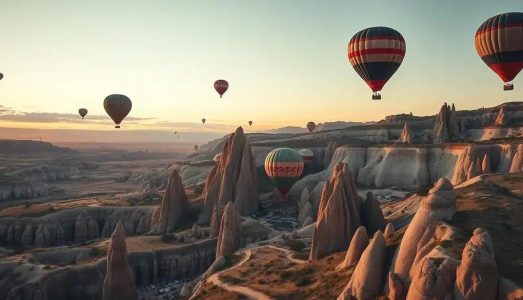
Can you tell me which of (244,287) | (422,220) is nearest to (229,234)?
(244,287)

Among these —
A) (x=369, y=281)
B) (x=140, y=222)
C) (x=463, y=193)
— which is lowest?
(x=140, y=222)

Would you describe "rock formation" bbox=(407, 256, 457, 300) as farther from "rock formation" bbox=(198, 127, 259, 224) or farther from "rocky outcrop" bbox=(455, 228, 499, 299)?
"rock formation" bbox=(198, 127, 259, 224)

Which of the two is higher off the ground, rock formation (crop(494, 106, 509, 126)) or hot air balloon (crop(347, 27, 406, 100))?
hot air balloon (crop(347, 27, 406, 100))

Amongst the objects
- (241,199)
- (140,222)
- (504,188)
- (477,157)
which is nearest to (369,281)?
(504,188)

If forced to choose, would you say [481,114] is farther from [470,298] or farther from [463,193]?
[470,298]

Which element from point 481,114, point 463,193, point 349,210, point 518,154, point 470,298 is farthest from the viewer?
point 481,114

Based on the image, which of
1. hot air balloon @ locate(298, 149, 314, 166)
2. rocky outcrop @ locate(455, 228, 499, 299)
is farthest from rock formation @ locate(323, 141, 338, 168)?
rocky outcrop @ locate(455, 228, 499, 299)
